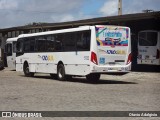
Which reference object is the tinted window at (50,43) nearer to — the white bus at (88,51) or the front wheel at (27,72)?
the white bus at (88,51)

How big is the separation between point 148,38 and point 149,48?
827mm

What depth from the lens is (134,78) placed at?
2703 centimetres

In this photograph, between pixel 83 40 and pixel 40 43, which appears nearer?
pixel 83 40

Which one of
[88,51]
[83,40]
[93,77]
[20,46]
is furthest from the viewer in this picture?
[20,46]

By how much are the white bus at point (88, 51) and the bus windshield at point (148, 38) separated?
333 inches

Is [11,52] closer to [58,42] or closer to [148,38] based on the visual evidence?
[148,38]

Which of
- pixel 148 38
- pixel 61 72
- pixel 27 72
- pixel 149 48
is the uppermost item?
pixel 148 38

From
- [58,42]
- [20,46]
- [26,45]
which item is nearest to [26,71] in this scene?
[26,45]

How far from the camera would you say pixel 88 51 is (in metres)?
21.9

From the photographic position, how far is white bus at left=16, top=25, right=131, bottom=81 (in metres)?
21.8

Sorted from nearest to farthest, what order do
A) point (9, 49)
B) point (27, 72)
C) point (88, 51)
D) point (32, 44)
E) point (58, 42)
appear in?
point (88, 51) < point (58, 42) < point (32, 44) < point (27, 72) < point (9, 49)

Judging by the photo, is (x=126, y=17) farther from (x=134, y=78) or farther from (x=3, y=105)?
(x=3, y=105)

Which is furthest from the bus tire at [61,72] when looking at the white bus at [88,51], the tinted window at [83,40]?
the tinted window at [83,40]

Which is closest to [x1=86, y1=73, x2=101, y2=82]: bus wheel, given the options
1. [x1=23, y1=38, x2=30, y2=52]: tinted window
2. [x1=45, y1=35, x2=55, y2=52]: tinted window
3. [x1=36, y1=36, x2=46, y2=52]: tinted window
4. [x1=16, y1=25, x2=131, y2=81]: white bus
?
[x1=16, y1=25, x2=131, y2=81]: white bus
